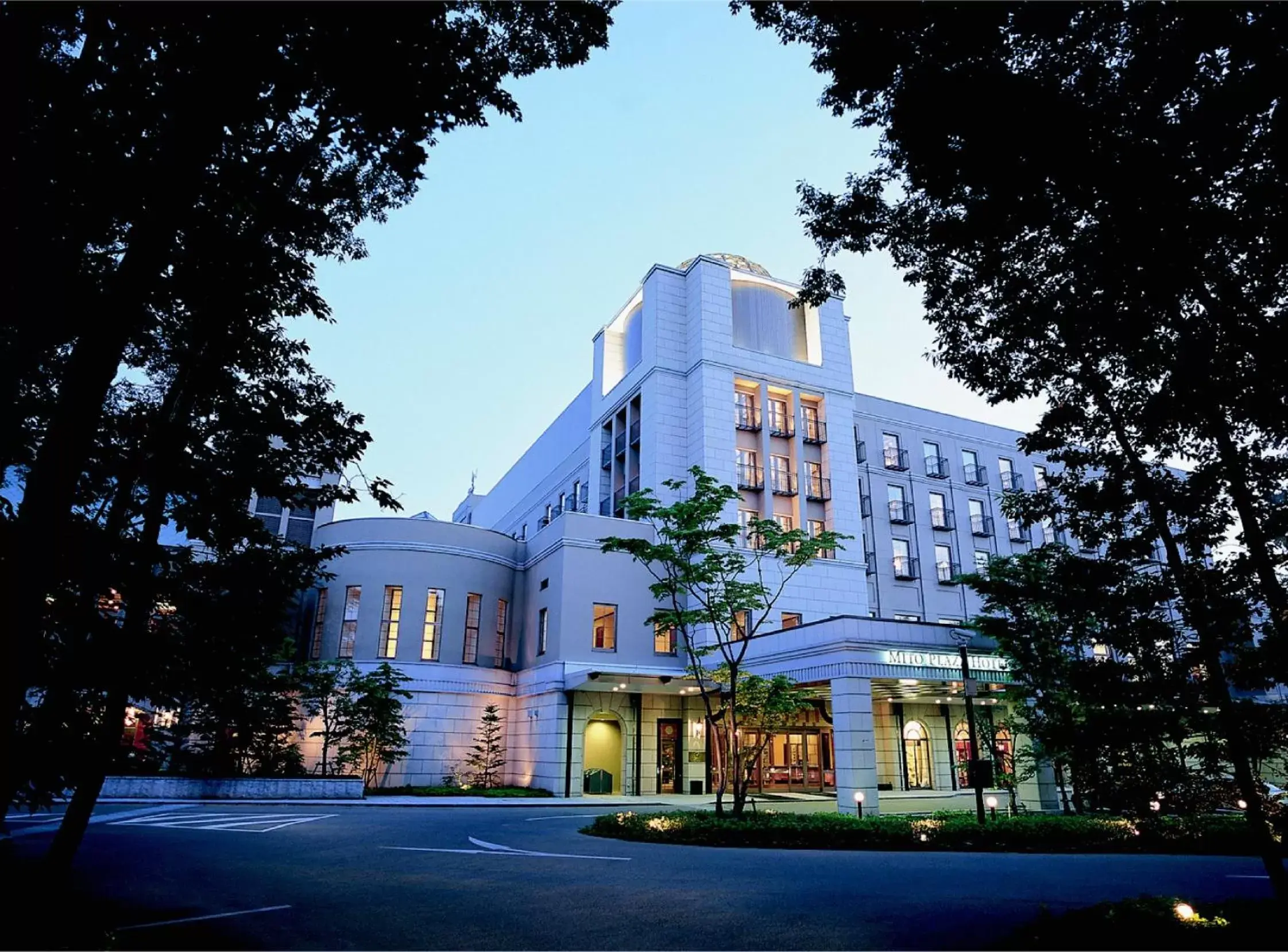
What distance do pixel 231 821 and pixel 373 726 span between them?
29.9ft

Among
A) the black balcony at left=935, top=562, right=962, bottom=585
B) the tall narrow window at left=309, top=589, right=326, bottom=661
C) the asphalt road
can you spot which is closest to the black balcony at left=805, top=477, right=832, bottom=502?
the black balcony at left=935, top=562, right=962, bottom=585

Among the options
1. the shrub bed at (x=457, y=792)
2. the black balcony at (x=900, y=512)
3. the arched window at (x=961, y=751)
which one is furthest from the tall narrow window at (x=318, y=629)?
the arched window at (x=961, y=751)

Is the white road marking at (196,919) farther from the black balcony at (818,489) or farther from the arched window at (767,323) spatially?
the arched window at (767,323)

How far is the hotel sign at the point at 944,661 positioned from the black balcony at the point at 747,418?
1496 cm

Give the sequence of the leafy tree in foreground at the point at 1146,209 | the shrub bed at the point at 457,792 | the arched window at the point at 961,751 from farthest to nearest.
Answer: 1. the arched window at the point at 961,751
2. the shrub bed at the point at 457,792
3. the leafy tree in foreground at the point at 1146,209

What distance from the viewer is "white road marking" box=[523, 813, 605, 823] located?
60.0 ft

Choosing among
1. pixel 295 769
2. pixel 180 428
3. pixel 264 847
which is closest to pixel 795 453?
pixel 295 769

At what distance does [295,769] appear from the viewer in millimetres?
24656

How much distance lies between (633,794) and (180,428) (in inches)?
964

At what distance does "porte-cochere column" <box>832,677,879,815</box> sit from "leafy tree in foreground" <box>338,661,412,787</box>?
14988mm

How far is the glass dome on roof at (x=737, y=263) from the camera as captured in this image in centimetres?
3697

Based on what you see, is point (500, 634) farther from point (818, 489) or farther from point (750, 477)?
point (818, 489)

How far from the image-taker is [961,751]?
32500 millimetres

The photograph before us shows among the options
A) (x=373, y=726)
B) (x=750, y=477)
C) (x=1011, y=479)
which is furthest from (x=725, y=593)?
(x=1011, y=479)
